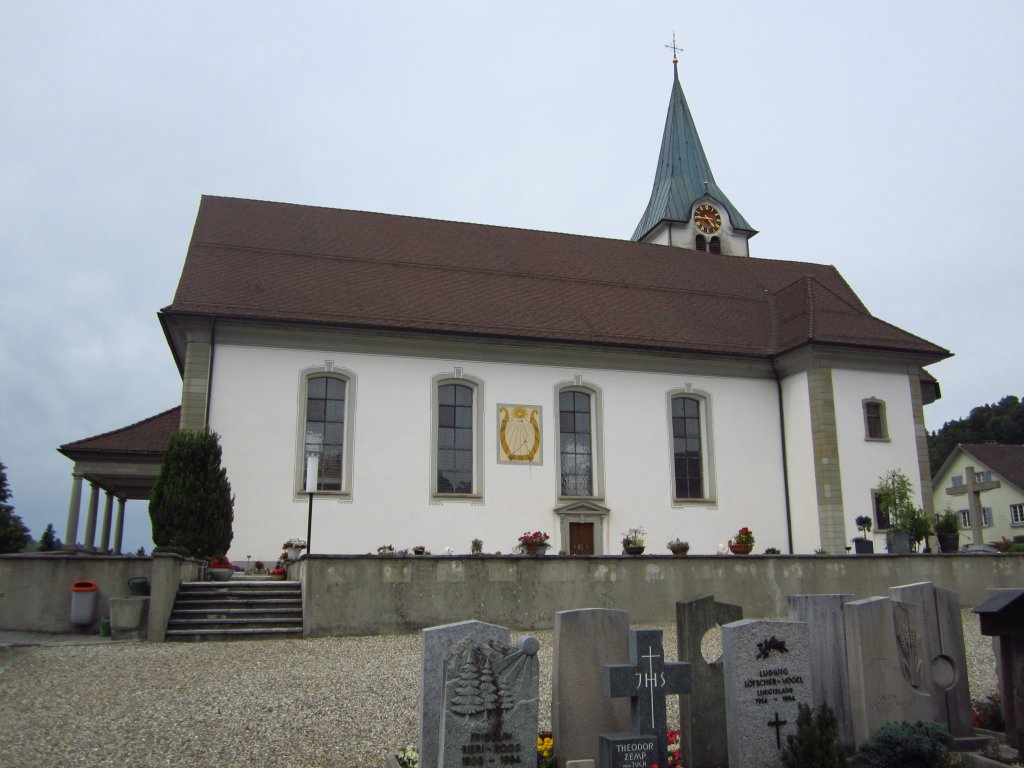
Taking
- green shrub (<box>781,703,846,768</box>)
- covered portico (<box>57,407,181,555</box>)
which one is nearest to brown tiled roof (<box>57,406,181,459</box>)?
covered portico (<box>57,407,181,555</box>)

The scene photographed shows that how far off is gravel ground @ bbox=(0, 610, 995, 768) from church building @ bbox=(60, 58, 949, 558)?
7.54m

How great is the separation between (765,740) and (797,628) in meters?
0.88

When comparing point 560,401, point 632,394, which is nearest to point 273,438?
point 560,401

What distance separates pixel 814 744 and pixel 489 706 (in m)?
2.38

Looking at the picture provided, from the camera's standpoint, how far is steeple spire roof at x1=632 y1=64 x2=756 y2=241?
116ft

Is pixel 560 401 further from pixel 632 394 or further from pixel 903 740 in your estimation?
pixel 903 740

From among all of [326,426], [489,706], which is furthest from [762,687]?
[326,426]

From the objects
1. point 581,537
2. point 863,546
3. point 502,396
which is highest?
point 502,396

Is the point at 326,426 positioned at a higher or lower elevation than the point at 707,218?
lower

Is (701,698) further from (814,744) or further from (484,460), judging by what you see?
(484,460)

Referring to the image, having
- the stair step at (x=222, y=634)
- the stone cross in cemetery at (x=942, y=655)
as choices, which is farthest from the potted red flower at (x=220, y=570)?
the stone cross in cemetery at (x=942, y=655)

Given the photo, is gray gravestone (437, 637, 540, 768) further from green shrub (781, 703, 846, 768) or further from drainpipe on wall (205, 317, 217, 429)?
drainpipe on wall (205, 317, 217, 429)

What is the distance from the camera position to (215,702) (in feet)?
29.4

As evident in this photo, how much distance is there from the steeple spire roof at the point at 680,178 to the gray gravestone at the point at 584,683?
29.3 metres
